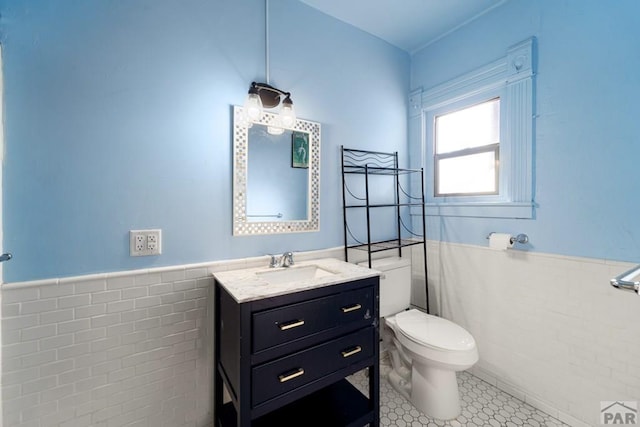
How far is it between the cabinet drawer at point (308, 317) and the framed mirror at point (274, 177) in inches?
22.3

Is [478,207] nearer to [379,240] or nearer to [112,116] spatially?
[379,240]

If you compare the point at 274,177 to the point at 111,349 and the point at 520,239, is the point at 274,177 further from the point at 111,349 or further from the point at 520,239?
the point at 520,239

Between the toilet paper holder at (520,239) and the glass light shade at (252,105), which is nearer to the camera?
the glass light shade at (252,105)

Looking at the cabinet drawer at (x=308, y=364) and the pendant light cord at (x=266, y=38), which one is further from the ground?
the pendant light cord at (x=266, y=38)

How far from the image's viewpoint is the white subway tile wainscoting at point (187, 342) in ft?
3.61

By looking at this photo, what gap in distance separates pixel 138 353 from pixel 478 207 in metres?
2.21

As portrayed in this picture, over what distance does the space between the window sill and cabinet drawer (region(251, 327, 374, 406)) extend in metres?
1.16

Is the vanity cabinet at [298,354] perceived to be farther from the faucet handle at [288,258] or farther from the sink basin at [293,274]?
the faucet handle at [288,258]

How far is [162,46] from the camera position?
132 cm

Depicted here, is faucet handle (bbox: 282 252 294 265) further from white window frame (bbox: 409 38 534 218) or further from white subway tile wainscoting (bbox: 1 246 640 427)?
white window frame (bbox: 409 38 534 218)

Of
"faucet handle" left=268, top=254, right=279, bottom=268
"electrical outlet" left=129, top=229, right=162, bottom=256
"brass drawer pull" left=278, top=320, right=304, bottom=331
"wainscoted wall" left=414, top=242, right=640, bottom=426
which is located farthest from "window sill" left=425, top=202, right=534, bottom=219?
"electrical outlet" left=129, top=229, right=162, bottom=256

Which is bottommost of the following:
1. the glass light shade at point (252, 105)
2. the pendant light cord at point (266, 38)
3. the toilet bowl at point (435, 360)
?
the toilet bowl at point (435, 360)

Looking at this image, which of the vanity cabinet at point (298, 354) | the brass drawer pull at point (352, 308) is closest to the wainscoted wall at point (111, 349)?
the vanity cabinet at point (298, 354)

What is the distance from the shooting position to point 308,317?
1.22 meters
